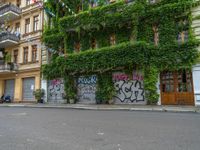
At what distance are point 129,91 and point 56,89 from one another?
8359 mm

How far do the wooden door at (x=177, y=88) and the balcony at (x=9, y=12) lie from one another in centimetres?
2002

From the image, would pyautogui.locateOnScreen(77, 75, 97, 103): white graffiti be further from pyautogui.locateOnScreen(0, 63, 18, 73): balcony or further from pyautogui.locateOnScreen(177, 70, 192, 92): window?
pyautogui.locateOnScreen(0, 63, 18, 73): balcony

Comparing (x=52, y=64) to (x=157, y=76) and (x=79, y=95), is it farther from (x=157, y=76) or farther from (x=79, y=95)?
(x=157, y=76)

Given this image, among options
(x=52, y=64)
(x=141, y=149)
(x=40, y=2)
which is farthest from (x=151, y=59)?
(x=40, y=2)

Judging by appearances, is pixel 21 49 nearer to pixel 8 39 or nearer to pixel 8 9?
pixel 8 39

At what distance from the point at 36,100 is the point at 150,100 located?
13.2 meters

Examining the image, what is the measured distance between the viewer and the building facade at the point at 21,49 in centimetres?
2494

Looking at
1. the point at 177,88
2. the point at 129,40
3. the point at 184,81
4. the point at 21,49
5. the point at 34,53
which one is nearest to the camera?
the point at 184,81

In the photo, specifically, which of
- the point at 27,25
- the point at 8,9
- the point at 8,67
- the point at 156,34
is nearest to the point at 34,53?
A: the point at 8,67

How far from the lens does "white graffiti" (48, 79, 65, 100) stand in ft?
72.7

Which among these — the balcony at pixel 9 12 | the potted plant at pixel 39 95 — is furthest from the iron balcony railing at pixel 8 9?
the potted plant at pixel 39 95

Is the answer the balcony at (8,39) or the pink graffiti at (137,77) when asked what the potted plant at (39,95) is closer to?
the balcony at (8,39)

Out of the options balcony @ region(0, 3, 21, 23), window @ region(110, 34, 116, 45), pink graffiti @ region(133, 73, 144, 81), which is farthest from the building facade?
pink graffiti @ region(133, 73, 144, 81)

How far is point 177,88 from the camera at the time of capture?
16.5 meters
